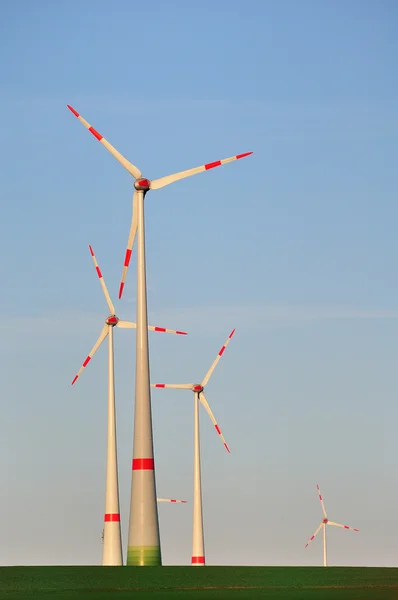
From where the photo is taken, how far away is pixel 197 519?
13488cm

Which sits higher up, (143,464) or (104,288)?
(104,288)

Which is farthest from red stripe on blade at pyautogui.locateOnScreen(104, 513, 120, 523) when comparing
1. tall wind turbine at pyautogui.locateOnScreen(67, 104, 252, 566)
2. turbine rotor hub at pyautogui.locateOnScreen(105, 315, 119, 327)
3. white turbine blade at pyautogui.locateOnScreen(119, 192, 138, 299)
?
tall wind turbine at pyautogui.locateOnScreen(67, 104, 252, 566)

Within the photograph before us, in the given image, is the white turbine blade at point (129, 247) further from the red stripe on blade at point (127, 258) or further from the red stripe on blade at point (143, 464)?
the red stripe on blade at point (143, 464)

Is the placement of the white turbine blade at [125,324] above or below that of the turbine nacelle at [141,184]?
above

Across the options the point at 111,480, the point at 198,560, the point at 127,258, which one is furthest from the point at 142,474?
the point at 198,560

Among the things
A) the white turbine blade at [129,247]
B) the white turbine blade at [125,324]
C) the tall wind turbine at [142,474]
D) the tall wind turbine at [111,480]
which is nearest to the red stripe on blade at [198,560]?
the tall wind turbine at [111,480]

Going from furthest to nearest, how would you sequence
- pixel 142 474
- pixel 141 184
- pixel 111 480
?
pixel 111 480 → pixel 141 184 → pixel 142 474

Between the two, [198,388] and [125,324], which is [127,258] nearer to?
[125,324]
